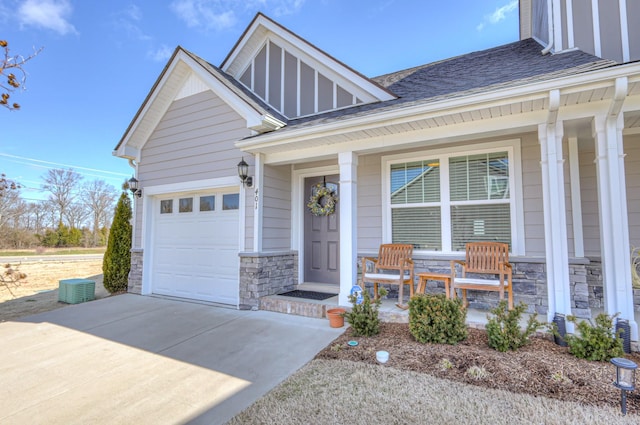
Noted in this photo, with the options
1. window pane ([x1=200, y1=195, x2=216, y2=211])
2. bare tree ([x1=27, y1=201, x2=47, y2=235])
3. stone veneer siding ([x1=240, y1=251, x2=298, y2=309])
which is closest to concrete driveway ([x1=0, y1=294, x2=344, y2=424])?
stone veneer siding ([x1=240, y1=251, x2=298, y2=309])

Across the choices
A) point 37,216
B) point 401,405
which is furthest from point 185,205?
point 37,216

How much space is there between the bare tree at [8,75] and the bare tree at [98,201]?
3218 cm

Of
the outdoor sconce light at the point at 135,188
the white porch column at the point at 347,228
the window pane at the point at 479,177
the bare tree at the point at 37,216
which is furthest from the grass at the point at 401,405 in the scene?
the bare tree at the point at 37,216

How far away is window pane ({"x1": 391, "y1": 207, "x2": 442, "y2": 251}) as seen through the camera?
5.14 metres

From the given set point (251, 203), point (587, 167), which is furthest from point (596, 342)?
point (251, 203)

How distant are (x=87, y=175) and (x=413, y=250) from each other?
33243 millimetres

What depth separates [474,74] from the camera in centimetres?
523

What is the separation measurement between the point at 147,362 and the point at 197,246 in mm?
3115

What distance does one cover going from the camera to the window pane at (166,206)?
686cm

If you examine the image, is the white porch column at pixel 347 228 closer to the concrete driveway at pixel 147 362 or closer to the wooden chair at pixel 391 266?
the wooden chair at pixel 391 266

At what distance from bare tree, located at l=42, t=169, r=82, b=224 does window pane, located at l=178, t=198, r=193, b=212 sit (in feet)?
90.9

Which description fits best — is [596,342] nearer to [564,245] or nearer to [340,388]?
[564,245]

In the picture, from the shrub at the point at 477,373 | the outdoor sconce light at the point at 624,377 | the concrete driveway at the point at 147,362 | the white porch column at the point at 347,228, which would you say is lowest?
the concrete driveway at the point at 147,362

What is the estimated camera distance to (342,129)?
14.6 feet
